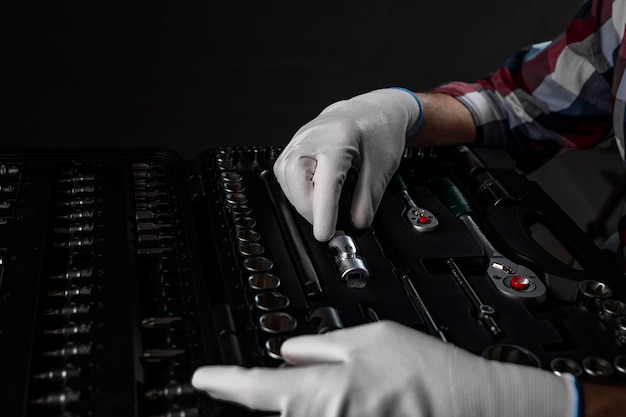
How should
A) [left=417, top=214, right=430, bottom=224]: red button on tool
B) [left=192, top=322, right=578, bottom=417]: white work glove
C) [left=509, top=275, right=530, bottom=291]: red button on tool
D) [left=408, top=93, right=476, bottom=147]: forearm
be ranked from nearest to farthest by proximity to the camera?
[left=192, top=322, right=578, bottom=417]: white work glove < [left=509, top=275, right=530, bottom=291]: red button on tool < [left=417, top=214, right=430, bottom=224]: red button on tool < [left=408, top=93, right=476, bottom=147]: forearm

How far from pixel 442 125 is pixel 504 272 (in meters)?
0.39

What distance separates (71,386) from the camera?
652 millimetres

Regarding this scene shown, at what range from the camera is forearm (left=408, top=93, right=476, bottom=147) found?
1176 mm

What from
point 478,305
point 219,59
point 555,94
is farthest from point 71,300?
point 219,59

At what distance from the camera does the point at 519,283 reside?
834mm

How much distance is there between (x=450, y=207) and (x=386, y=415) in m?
0.40

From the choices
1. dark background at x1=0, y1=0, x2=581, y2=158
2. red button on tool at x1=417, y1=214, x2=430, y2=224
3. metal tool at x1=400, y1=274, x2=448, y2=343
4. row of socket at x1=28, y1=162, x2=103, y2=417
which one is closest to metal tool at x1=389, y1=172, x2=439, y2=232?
red button on tool at x1=417, y1=214, x2=430, y2=224

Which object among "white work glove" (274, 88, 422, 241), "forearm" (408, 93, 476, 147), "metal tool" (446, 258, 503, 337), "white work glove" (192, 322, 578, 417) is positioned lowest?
"white work glove" (192, 322, 578, 417)

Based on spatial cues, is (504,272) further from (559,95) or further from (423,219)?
(559,95)

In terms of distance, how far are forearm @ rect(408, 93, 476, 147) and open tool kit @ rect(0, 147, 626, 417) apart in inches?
5.5

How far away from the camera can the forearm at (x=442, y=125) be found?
1.18 m

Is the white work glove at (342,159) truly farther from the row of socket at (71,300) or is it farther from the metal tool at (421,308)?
the row of socket at (71,300)

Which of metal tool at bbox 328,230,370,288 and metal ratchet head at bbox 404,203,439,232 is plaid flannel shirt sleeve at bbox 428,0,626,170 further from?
metal tool at bbox 328,230,370,288

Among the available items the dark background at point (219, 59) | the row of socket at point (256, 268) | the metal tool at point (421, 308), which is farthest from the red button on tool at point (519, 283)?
the dark background at point (219, 59)
